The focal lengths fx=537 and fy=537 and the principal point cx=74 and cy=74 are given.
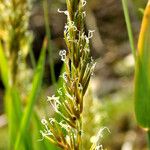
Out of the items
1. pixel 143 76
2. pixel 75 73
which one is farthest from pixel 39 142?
pixel 75 73

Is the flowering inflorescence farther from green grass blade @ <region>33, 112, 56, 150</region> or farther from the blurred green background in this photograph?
the blurred green background

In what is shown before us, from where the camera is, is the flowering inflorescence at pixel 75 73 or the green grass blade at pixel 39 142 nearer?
the flowering inflorescence at pixel 75 73

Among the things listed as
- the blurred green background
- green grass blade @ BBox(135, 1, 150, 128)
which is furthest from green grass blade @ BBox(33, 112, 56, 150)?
the blurred green background

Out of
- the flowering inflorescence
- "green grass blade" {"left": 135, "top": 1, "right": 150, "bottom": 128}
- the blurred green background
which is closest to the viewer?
the flowering inflorescence

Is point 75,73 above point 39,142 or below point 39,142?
above

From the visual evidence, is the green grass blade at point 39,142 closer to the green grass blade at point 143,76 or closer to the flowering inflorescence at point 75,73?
the green grass blade at point 143,76

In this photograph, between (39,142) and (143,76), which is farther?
(39,142)

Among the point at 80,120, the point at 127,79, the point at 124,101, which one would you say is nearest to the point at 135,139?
the point at 124,101

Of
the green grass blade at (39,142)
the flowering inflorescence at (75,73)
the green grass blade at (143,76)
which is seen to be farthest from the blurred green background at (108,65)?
the flowering inflorescence at (75,73)

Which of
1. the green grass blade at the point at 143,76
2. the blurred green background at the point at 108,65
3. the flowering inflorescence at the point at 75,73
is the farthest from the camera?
the blurred green background at the point at 108,65

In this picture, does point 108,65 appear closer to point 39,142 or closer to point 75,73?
point 39,142
